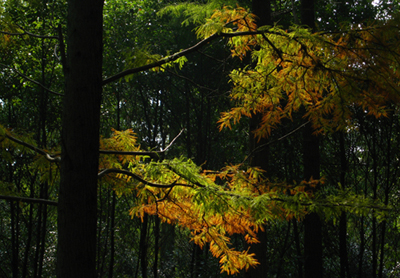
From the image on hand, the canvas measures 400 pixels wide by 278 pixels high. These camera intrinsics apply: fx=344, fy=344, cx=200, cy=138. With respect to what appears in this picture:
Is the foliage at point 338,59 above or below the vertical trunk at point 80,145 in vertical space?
above

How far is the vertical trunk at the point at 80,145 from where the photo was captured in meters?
2.15

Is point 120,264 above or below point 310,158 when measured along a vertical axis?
below

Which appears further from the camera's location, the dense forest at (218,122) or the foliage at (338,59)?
the foliage at (338,59)

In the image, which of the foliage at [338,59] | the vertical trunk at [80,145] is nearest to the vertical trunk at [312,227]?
the foliage at [338,59]

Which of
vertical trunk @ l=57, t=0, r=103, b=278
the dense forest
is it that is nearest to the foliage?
the dense forest

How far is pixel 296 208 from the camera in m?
2.63

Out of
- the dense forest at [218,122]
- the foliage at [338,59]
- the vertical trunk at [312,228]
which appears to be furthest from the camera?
the vertical trunk at [312,228]

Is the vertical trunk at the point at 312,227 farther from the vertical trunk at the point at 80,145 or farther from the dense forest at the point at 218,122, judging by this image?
the vertical trunk at the point at 80,145

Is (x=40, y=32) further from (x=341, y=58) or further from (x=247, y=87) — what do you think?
(x=341, y=58)

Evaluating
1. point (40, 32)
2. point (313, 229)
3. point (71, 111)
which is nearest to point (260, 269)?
point (313, 229)

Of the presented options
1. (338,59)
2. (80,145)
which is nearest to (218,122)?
(338,59)

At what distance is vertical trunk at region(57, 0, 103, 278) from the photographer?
7.07 feet

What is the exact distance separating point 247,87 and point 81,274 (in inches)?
87.6

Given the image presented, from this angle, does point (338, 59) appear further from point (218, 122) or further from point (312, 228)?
point (312, 228)
